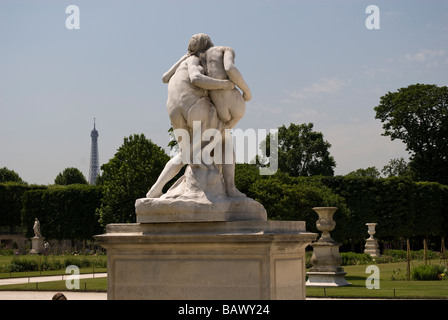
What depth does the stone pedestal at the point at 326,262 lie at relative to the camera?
64.1ft

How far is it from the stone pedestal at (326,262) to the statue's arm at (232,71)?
12521mm

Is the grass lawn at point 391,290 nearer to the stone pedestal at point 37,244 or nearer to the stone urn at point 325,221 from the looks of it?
the stone urn at point 325,221

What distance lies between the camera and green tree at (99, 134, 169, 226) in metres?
36.3

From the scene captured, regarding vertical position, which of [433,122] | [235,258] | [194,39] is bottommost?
[235,258]

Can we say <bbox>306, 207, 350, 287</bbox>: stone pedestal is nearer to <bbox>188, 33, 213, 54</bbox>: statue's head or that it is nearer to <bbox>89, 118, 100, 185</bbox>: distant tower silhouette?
<bbox>188, 33, 213, 54</bbox>: statue's head

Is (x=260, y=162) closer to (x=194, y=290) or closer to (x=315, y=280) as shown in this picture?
(x=315, y=280)

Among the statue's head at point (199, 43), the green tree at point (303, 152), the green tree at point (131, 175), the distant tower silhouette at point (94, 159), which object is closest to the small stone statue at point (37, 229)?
the green tree at point (131, 175)

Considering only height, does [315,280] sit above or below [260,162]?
below

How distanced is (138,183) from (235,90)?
29059 millimetres

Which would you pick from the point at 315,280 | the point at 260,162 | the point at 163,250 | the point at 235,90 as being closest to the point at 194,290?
the point at 163,250

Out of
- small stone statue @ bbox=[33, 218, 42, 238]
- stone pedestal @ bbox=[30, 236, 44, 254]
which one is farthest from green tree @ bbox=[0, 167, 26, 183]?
stone pedestal @ bbox=[30, 236, 44, 254]

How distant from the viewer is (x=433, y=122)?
157 feet

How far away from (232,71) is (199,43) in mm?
684

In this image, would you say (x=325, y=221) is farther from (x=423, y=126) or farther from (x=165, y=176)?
(x=423, y=126)
